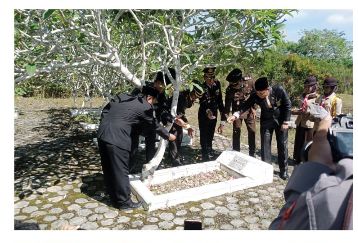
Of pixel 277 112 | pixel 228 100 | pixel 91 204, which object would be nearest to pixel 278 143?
pixel 277 112

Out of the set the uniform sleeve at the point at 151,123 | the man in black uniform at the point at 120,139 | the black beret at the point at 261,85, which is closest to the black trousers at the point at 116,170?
the man in black uniform at the point at 120,139

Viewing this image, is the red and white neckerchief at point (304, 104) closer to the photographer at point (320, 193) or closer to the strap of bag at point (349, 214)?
the photographer at point (320, 193)

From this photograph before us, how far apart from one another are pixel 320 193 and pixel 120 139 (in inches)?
136

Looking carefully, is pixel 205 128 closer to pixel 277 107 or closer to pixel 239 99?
pixel 239 99

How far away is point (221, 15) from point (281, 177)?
124 inches

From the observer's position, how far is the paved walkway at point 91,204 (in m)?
4.19

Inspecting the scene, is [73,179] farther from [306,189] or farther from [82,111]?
[82,111]

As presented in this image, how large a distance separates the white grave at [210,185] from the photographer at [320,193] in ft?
10.5

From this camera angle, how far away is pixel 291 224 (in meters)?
1.43

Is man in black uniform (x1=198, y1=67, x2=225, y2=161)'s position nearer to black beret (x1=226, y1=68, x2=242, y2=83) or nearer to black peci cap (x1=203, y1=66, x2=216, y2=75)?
black peci cap (x1=203, y1=66, x2=216, y2=75)

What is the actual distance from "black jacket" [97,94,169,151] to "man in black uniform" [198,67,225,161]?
85.6 inches
